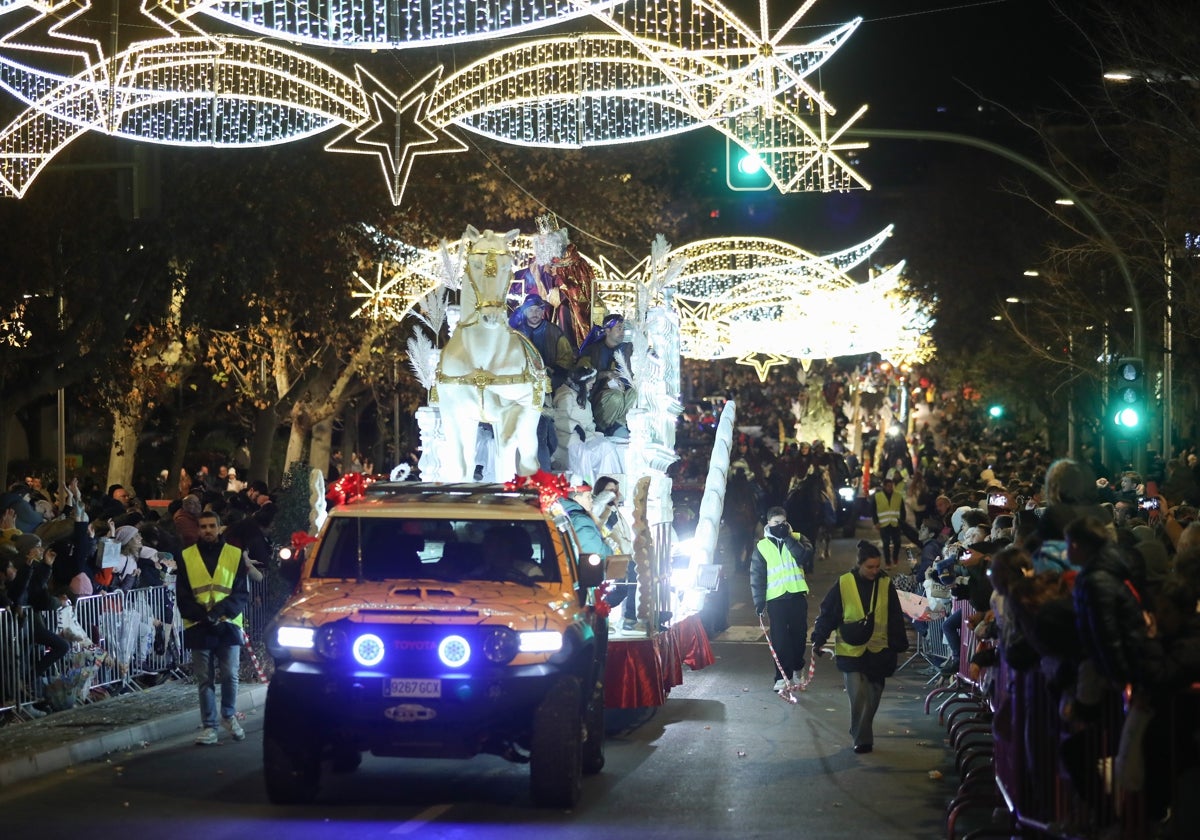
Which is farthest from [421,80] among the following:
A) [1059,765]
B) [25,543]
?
[1059,765]

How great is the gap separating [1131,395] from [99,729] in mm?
17167

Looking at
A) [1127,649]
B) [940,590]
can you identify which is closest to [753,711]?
[940,590]

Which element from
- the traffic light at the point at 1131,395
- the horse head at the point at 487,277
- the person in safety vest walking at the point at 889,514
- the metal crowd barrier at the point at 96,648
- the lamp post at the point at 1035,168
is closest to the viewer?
the metal crowd barrier at the point at 96,648

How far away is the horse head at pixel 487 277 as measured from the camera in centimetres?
1719

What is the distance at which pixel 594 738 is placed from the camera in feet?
39.1

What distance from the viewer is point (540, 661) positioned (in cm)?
1055

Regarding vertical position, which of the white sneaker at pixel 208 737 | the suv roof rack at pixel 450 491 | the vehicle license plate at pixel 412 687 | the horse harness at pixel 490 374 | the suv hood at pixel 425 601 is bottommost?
the white sneaker at pixel 208 737

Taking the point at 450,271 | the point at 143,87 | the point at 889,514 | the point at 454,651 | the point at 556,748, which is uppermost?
the point at 143,87

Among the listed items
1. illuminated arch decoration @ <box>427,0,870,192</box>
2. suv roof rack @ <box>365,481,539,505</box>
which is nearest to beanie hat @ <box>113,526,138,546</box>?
illuminated arch decoration @ <box>427,0,870,192</box>

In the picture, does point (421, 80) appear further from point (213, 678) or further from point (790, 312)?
point (790, 312)

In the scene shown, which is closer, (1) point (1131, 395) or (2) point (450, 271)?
(2) point (450, 271)

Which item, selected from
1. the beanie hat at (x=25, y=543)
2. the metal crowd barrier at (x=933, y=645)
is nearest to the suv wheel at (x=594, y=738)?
the beanie hat at (x=25, y=543)

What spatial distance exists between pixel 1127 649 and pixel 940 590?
10.0 meters

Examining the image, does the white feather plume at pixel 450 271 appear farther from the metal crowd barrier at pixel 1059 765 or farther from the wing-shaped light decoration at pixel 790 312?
the wing-shaped light decoration at pixel 790 312
